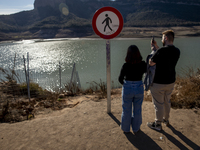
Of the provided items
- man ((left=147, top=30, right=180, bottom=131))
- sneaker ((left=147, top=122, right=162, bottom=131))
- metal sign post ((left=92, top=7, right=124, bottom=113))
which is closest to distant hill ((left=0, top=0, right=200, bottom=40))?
metal sign post ((left=92, top=7, right=124, bottom=113))

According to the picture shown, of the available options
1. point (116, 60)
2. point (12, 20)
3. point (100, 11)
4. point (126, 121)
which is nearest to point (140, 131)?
point (126, 121)

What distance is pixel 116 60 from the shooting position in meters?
15.8

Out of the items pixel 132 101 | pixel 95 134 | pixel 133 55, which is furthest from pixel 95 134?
pixel 133 55

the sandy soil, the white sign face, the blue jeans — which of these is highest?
the white sign face

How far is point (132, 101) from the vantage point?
8.43ft

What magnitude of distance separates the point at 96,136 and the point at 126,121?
22.6 inches

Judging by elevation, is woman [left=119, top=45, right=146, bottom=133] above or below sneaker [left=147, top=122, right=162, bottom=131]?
above

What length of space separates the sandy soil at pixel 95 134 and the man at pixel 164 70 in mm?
434

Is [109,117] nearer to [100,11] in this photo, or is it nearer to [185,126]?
[185,126]

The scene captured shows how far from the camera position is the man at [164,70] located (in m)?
2.37

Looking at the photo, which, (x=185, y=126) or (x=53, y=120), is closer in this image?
(x=185, y=126)

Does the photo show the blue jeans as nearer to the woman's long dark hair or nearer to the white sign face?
the woman's long dark hair

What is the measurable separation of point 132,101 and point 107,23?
4.97ft

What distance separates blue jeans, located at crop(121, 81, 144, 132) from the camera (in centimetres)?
241
